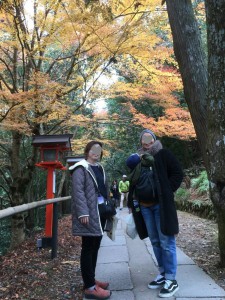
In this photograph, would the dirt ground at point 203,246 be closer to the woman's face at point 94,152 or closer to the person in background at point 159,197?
the person in background at point 159,197

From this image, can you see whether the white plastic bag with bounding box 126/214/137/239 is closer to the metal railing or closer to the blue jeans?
the blue jeans

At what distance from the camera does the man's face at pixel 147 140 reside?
3688 millimetres

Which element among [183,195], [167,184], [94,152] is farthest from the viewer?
[183,195]

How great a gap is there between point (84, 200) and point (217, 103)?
6.49 feet

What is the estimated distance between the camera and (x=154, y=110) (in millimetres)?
18953

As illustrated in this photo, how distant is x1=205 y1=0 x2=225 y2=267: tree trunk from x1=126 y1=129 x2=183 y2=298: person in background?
682mm

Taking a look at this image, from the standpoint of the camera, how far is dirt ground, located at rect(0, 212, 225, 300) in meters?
3.69

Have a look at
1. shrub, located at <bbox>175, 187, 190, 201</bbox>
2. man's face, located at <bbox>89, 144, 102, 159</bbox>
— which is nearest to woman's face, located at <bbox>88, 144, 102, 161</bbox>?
man's face, located at <bbox>89, 144, 102, 159</bbox>

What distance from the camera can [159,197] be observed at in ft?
11.3

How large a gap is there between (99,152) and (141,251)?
2.60m

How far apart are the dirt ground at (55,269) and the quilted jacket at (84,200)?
78 centimetres

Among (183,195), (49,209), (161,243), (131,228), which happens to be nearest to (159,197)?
(161,243)

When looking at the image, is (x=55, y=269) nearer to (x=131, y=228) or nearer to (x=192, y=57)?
(x=131, y=228)

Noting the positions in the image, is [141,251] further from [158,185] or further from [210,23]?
[210,23]
